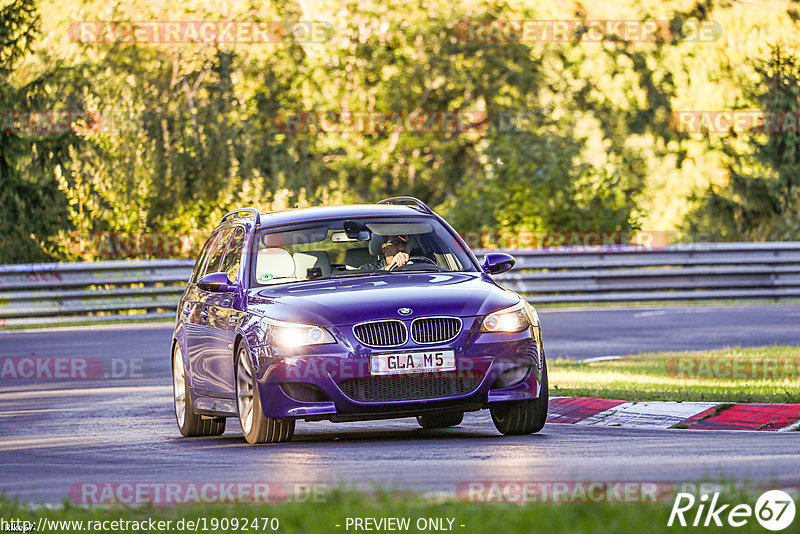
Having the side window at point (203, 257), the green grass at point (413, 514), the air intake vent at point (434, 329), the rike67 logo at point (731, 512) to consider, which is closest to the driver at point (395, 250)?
the air intake vent at point (434, 329)

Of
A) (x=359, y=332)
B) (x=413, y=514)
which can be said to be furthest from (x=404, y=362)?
(x=413, y=514)

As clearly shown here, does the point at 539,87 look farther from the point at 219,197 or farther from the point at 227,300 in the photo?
the point at 227,300

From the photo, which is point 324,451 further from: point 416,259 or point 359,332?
point 416,259

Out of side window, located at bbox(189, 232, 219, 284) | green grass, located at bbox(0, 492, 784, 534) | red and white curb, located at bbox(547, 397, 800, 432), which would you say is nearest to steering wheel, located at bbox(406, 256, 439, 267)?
red and white curb, located at bbox(547, 397, 800, 432)

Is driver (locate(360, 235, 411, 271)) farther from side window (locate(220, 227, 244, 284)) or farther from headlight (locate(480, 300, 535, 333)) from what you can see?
headlight (locate(480, 300, 535, 333))

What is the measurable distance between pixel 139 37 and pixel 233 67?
4842 mm

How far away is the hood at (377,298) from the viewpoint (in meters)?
9.71

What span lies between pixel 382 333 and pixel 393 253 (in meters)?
1.62

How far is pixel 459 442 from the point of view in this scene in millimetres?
9930

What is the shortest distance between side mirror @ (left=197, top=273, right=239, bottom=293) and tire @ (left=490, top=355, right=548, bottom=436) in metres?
2.13

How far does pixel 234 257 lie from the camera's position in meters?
11.6

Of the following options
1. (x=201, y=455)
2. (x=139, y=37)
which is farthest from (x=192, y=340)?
(x=139, y=37)

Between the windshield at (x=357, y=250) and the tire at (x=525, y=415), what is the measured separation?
3.98 ft

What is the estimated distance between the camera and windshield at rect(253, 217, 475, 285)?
10.9m
